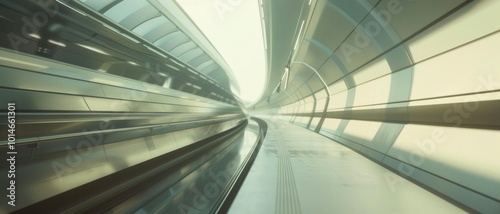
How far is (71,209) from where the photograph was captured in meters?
2.86

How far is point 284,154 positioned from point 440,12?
15.9 ft

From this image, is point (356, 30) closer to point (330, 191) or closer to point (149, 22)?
point (330, 191)

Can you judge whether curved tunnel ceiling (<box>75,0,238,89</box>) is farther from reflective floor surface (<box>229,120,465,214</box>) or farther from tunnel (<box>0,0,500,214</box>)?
reflective floor surface (<box>229,120,465,214</box>)

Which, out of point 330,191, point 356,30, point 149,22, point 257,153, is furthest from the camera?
point 149,22

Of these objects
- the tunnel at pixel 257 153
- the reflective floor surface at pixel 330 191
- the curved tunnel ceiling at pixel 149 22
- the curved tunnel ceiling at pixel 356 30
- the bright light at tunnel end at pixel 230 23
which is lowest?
the reflective floor surface at pixel 330 191

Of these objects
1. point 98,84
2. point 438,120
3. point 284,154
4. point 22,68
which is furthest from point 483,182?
point 98,84

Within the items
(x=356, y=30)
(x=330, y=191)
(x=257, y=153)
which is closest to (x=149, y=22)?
(x=257, y=153)

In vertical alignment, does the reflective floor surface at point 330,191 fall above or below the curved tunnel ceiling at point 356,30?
below

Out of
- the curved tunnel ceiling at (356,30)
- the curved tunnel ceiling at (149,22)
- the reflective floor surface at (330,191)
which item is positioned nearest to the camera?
the reflective floor surface at (330,191)

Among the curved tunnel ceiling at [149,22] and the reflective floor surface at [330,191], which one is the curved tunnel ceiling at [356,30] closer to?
the reflective floor surface at [330,191]

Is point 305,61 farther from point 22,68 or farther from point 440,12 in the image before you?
point 22,68

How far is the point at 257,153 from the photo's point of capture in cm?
788

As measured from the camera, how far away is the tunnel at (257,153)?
3484mm

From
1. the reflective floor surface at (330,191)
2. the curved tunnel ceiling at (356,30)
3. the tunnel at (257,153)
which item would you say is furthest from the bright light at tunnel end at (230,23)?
the reflective floor surface at (330,191)
